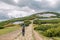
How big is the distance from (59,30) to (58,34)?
0.99 meters

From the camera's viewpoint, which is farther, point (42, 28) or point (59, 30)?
point (42, 28)

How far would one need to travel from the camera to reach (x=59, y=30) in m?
48.4

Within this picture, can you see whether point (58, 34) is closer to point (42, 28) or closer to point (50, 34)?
point (50, 34)

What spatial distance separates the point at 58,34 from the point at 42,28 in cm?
1702

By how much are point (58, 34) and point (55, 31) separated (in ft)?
3.60

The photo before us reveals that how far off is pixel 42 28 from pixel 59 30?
56.5ft

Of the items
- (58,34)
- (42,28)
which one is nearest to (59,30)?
(58,34)

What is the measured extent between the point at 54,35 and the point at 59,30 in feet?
5.97

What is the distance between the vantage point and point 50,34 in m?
48.0

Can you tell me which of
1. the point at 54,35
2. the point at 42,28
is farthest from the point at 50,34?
the point at 42,28

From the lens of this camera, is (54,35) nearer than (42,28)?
Yes

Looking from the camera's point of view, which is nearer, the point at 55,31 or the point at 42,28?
the point at 55,31

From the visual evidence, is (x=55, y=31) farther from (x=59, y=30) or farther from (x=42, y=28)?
(x=42, y=28)

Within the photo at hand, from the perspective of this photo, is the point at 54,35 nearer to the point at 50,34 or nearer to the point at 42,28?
the point at 50,34
